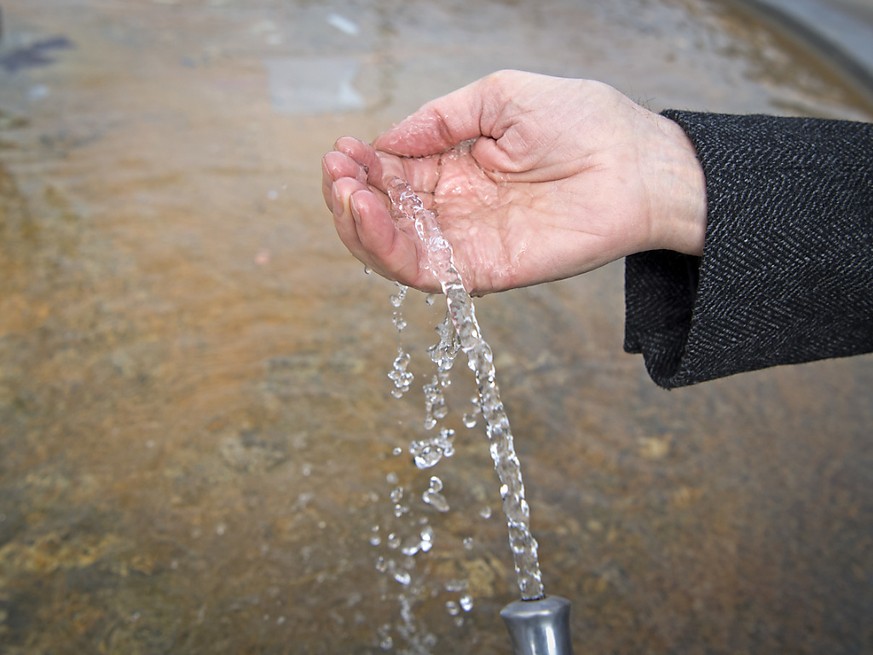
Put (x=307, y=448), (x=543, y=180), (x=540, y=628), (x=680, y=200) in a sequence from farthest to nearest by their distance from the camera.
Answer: (x=307, y=448), (x=543, y=180), (x=680, y=200), (x=540, y=628)

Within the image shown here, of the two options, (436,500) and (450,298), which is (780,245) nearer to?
(450,298)

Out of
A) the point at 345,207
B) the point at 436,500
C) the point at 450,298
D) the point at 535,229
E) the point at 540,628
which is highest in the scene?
the point at 345,207

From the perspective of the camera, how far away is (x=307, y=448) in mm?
2574

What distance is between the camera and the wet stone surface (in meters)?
2.19

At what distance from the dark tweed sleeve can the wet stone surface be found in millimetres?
958

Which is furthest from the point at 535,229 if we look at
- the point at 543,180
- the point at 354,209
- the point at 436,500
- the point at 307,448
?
the point at 307,448


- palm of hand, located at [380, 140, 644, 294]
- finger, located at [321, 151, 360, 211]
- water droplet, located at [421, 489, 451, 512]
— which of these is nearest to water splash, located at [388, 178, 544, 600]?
palm of hand, located at [380, 140, 644, 294]

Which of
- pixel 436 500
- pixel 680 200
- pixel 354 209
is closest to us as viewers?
pixel 354 209

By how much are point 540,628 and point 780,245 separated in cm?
80

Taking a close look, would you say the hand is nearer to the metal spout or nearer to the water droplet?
the metal spout

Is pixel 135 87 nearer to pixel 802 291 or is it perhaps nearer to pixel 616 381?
pixel 616 381

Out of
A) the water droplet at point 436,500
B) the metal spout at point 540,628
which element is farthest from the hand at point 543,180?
the water droplet at point 436,500

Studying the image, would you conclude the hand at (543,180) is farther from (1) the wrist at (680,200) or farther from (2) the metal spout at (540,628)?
(2) the metal spout at (540,628)

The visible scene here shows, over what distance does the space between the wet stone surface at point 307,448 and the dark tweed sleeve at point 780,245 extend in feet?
3.14
